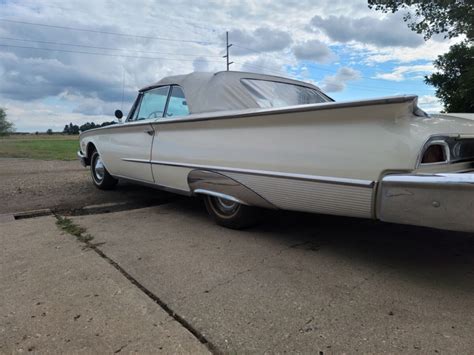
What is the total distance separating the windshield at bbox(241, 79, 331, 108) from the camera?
361cm

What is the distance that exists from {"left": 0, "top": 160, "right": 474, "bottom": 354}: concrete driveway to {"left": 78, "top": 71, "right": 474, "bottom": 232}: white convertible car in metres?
0.45

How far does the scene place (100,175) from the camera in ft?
19.4

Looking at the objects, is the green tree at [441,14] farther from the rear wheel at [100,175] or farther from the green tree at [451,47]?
the rear wheel at [100,175]

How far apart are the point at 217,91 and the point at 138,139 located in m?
1.30

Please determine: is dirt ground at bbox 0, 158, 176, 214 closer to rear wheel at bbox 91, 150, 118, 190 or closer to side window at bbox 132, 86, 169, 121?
rear wheel at bbox 91, 150, 118, 190

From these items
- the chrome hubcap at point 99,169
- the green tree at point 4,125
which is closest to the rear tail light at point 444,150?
the chrome hubcap at point 99,169

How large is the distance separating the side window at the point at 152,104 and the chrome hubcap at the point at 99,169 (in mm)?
1194

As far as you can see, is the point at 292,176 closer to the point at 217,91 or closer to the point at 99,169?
the point at 217,91

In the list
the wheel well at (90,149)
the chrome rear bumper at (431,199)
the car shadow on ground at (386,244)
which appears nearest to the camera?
the chrome rear bumper at (431,199)

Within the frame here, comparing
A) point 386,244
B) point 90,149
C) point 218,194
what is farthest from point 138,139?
point 386,244

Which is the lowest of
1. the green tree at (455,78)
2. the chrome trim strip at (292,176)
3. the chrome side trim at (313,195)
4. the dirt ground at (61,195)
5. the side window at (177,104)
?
the dirt ground at (61,195)

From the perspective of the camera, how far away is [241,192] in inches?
122

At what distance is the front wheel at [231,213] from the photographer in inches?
134

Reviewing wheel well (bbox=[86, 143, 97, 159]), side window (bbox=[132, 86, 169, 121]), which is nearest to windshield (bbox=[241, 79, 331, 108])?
side window (bbox=[132, 86, 169, 121])
